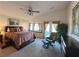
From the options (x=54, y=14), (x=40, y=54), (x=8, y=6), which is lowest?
(x=40, y=54)

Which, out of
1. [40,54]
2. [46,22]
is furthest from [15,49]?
[46,22]

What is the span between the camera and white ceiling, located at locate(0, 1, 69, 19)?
8.90ft

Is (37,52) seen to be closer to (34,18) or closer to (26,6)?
(34,18)

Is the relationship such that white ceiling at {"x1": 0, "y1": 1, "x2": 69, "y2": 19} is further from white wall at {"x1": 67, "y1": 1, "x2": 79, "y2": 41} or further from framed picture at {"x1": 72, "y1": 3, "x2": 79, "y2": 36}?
framed picture at {"x1": 72, "y1": 3, "x2": 79, "y2": 36}

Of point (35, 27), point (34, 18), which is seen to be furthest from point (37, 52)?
point (34, 18)

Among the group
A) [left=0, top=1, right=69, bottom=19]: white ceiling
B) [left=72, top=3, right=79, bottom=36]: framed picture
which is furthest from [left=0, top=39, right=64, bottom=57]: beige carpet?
[left=0, top=1, right=69, bottom=19]: white ceiling

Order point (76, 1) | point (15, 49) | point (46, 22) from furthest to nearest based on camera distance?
1. point (15, 49)
2. point (46, 22)
3. point (76, 1)

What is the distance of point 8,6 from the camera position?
2791mm

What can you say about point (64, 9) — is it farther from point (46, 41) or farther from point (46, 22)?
point (46, 41)

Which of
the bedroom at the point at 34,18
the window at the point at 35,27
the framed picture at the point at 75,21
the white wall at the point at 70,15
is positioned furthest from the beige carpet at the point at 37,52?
the framed picture at the point at 75,21

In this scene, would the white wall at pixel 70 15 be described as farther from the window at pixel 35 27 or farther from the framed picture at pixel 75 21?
the window at pixel 35 27

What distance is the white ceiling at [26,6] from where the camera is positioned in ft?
8.90

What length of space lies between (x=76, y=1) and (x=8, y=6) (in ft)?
5.73

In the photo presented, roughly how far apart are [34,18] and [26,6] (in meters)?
0.38
